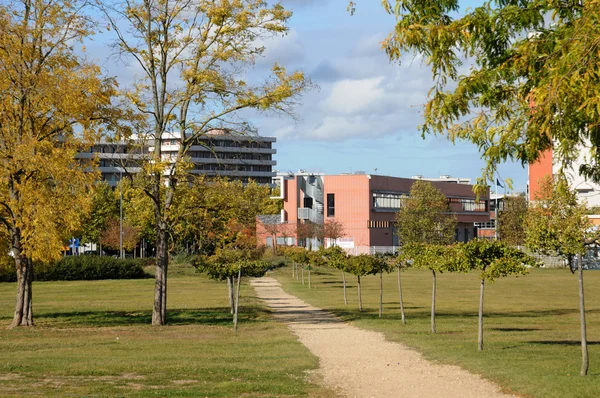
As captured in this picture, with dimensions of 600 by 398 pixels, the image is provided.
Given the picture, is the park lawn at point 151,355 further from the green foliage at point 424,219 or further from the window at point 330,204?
the window at point 330,204

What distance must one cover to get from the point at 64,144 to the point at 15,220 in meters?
2.99

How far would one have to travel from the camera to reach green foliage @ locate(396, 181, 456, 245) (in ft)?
300

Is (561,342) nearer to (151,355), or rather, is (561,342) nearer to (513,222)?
(151,355)

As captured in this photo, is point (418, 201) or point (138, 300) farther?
point (418, 201)

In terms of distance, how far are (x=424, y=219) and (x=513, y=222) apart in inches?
438

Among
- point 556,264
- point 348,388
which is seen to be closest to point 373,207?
point 556,264

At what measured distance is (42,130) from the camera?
90.7 ft

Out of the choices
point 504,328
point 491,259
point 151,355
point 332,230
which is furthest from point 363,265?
point 332,230

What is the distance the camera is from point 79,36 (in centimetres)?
2788

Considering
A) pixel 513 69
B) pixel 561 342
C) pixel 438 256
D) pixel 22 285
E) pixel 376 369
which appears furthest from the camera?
pixel 22 285

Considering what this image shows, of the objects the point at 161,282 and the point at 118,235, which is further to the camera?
the point at 118,235

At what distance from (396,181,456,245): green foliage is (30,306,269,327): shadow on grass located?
5710cm

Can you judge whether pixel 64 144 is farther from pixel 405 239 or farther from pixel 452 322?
pixel 405 239

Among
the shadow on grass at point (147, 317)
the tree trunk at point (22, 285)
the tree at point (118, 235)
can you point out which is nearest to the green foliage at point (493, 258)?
the shadow on grass at point (147, 317)
